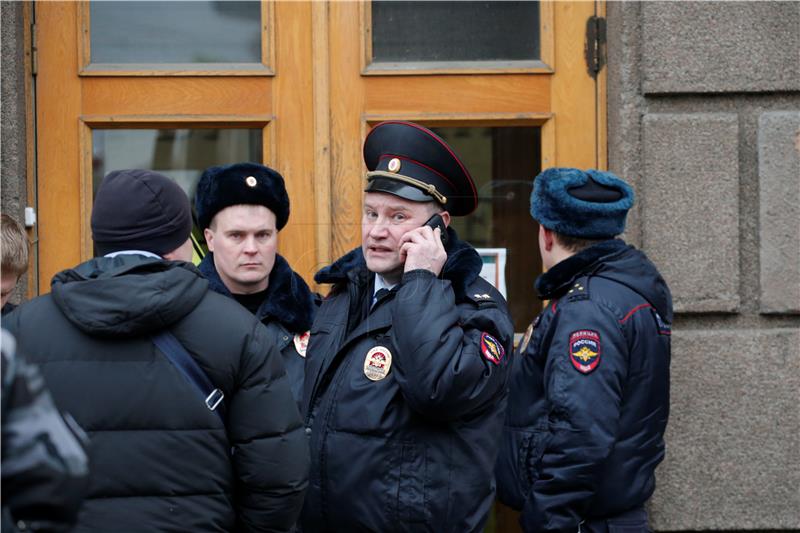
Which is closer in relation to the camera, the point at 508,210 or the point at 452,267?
the point at 452,267

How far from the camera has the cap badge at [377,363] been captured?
2.92 m

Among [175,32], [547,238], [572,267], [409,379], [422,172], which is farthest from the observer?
[175,32]

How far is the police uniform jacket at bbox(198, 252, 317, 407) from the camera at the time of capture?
356 cm

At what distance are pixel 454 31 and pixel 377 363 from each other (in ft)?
6.20

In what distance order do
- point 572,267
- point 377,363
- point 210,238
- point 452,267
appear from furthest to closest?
1. point 210,238
2. point 572,267
3. point 452,267
4. point 377,363

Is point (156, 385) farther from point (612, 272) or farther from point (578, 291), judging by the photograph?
point (612, 272)

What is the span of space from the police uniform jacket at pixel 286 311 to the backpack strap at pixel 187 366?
41.5 inches

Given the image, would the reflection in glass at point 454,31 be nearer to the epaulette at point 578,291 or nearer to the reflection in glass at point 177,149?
the reflection in glass at point 177,149

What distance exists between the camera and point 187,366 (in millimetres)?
2412

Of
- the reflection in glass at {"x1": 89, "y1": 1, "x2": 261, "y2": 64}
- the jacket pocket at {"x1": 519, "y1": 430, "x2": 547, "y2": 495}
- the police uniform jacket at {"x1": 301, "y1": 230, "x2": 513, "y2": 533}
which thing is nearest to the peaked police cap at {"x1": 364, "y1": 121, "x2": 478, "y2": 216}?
the police uniform jacket at {"x1": 301, "y1": 230, "x2": 513, "y2": 533}

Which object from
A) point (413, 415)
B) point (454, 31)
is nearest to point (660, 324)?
point (413, 415)

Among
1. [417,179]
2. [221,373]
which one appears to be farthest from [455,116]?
[221,373]

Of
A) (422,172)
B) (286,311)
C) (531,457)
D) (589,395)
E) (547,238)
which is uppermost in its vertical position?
(422,172)

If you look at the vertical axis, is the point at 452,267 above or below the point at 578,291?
above
